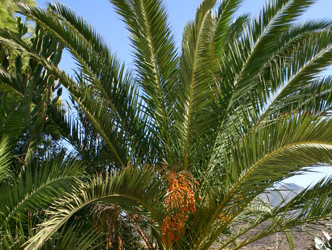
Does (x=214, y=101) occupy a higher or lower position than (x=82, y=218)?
higher

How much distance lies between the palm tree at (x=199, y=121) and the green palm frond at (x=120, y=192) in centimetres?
1

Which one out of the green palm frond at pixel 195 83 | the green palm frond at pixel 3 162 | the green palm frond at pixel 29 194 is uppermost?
the green palm frond at pixel 195 83

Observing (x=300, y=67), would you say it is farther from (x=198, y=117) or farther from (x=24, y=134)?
(x=24, y=134)

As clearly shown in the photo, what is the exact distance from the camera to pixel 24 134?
20.5ft

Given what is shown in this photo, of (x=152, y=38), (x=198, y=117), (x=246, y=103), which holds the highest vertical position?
(x=152, y=38)

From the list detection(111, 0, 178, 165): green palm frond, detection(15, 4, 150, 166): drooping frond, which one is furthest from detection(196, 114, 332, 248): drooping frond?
detection(15, 4, 150, 166): drooping frond

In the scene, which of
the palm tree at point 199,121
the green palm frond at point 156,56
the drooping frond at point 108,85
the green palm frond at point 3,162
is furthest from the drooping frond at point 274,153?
the green palm frond at point 3,162

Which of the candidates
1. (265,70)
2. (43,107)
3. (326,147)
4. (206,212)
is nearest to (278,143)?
(326,147)

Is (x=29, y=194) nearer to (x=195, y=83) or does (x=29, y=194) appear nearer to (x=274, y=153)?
(x=195, y=83)

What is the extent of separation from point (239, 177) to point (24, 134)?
373 cm

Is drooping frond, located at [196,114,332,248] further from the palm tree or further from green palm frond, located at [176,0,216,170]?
green palm frond, located at [176,0,216,170]

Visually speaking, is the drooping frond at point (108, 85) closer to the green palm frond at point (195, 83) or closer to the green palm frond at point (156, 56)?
the green palm frond at point (156, 56)

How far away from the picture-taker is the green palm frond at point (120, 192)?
11.1ft

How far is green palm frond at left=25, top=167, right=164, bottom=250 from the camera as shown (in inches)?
133
